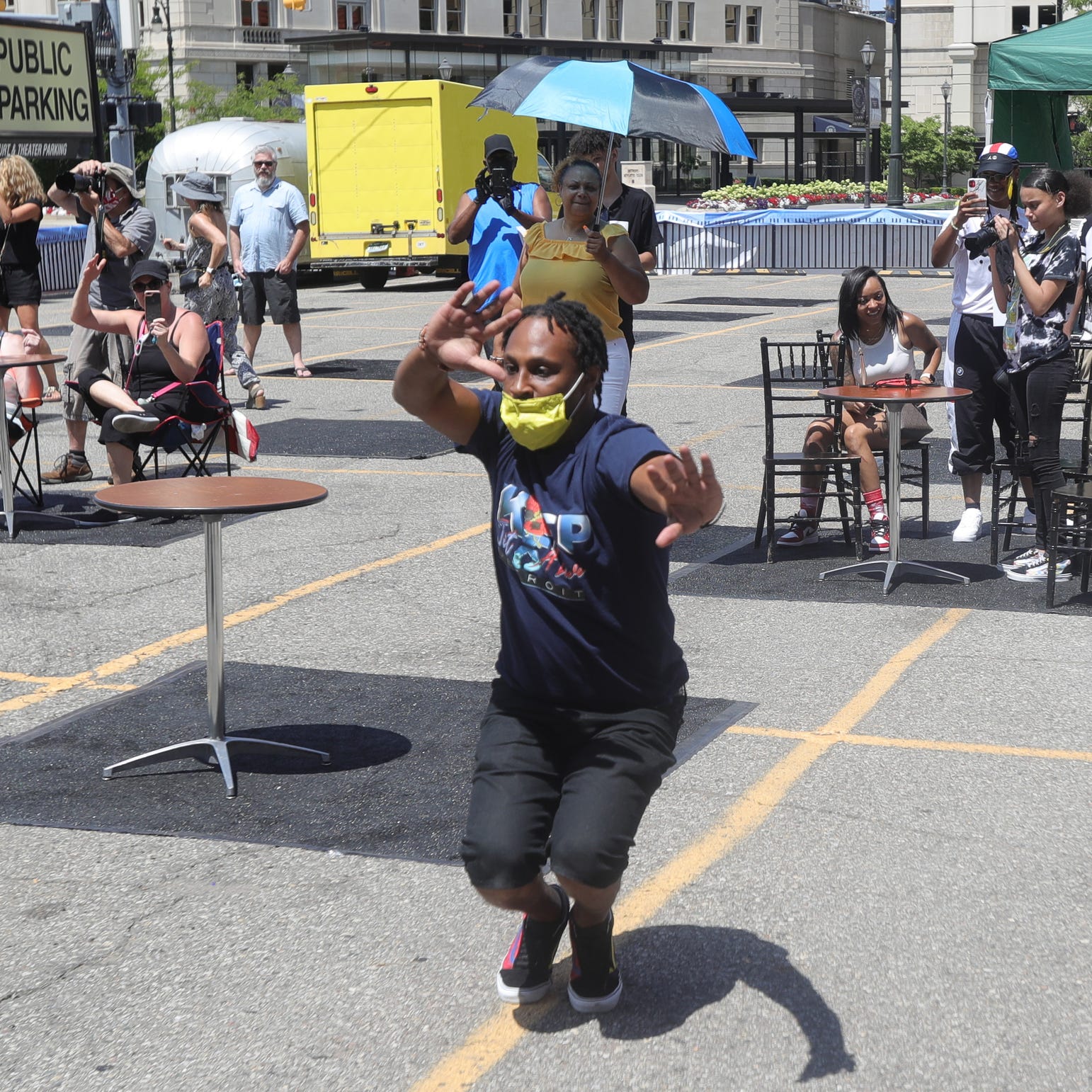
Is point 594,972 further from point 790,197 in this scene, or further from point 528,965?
point 790,197

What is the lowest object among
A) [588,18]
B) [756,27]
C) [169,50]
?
[169,50]

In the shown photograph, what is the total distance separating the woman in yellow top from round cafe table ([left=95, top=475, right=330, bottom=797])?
6.98 ft

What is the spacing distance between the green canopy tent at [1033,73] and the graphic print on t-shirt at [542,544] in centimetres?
856

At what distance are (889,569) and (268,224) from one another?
352 inches

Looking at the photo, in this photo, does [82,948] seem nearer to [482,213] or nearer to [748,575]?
[748,575]

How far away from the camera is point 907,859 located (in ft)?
14.9

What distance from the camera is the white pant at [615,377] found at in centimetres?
752

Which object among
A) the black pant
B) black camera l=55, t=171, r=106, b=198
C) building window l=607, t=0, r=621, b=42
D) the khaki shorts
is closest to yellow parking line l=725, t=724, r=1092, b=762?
the black pant

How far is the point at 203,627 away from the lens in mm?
7289

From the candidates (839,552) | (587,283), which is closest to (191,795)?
(587,283)

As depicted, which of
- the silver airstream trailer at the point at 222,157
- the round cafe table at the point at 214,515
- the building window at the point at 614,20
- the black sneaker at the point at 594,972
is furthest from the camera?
the building window at the point at 614,20

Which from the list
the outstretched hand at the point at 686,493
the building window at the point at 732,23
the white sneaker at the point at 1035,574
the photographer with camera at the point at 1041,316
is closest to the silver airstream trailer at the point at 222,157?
the photographer with camera at the point at 1041,316

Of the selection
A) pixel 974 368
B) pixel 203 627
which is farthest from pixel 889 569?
pixel 203 627

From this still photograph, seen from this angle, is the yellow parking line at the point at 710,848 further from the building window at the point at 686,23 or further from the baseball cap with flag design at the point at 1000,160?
the building window at the point at 686,23
